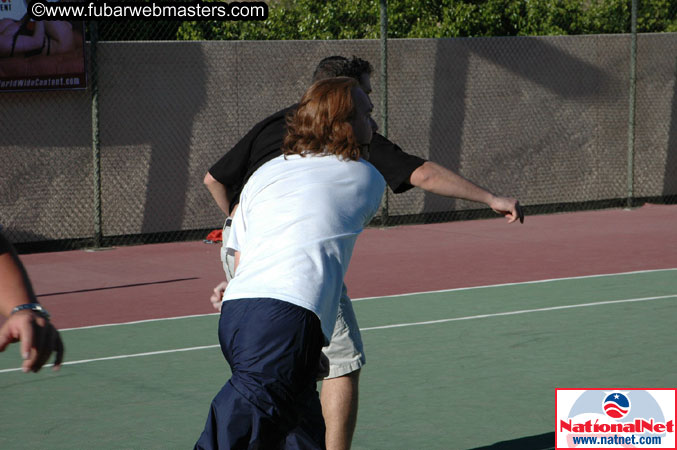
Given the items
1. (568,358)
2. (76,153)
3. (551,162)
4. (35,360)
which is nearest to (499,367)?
(568,358)

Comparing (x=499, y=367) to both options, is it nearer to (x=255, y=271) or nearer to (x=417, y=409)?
(x=417, y=409)

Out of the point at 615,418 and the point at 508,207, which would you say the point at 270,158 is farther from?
the point at 615,418

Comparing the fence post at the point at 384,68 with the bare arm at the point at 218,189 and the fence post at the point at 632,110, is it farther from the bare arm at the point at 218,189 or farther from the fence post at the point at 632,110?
the bare arm at the point at 218,189

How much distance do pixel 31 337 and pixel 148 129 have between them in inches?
425

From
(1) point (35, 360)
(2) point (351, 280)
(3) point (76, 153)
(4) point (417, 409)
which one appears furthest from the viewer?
(3) point (76, 153)

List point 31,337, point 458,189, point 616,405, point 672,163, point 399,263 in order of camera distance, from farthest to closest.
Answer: point 672,163 → point 399,263 → point 616,405 → point 458,189 → point 31,337

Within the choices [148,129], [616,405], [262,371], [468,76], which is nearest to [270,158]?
[262,371]

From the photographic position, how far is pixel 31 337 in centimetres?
270

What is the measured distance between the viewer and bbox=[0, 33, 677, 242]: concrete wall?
507 inches

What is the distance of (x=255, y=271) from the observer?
3.67m

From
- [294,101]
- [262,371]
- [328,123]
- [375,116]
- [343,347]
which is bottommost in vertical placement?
[343,347]

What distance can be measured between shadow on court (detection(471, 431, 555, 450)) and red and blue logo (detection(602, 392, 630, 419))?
421 millimetres

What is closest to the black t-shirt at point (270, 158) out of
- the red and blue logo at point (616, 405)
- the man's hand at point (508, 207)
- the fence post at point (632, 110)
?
the man's hand at point (508, 207)

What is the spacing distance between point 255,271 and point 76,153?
31.9 ft
